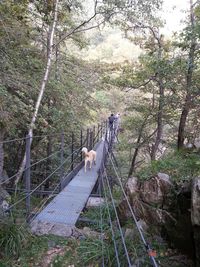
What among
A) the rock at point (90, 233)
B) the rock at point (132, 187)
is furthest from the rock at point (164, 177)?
the rock at point (90, 233)

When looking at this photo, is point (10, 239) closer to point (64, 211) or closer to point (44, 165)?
point (64, 211)

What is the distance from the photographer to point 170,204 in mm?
3777

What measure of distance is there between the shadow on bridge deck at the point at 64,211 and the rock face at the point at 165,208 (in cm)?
90

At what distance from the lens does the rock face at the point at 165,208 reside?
3.45 m

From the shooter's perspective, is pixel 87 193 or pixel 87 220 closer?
pixel 87 220

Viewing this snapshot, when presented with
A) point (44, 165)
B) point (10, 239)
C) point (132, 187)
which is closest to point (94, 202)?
point (132, 187)

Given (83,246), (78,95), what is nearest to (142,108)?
(78,95)

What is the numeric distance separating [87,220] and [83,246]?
1092 millimetres

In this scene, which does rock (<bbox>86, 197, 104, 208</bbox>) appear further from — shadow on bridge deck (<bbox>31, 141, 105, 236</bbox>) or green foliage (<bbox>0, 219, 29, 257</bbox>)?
green foliage (<bbox>0, 219, 29, 257</bbox>)

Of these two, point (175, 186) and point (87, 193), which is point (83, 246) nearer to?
point (175, 186)

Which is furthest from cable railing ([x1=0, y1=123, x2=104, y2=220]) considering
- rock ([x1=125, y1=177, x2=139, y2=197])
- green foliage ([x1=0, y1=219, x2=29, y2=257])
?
rock ([x1=125, y1=177, x2=139, y2=197])

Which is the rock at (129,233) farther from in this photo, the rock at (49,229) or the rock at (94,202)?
the rock at (94,202)

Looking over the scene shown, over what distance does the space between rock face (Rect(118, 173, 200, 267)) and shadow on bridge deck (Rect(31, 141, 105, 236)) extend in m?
0.90

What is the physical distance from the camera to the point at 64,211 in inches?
197
